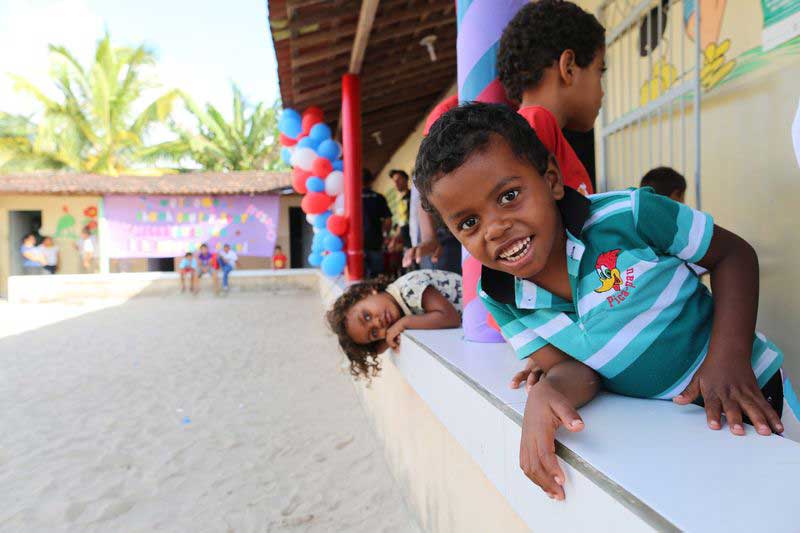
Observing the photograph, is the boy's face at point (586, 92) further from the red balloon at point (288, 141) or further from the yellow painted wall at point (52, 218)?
the yellow painted wall at point (52, 218)

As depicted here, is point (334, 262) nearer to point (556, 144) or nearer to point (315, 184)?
point (315, 184)

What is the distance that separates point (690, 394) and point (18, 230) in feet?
59.5

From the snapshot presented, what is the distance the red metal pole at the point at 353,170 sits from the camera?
6.40 metres

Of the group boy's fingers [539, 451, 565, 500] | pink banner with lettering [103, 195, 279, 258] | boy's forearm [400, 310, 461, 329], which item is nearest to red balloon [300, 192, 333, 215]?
boy's forearm [400, 310, 461, 329]

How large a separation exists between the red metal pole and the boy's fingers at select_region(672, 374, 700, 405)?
18.4ft

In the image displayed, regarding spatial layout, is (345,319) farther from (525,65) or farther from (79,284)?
(79,284)

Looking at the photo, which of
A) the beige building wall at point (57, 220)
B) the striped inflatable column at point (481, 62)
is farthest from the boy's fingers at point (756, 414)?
the beige building wall at point (57, 220)

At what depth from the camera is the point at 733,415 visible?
2.98 ft

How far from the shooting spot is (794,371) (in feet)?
7.55

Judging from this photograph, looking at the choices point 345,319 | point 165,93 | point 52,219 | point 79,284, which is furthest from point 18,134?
point 345,319

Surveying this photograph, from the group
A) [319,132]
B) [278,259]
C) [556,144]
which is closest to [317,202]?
[319,132]

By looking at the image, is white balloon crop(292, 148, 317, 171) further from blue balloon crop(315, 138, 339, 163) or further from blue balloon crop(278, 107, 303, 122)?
blue balloon crop(278, 107, 303, 122)

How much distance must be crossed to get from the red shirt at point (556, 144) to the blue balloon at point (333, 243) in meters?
5.34

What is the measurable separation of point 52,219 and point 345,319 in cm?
1560
